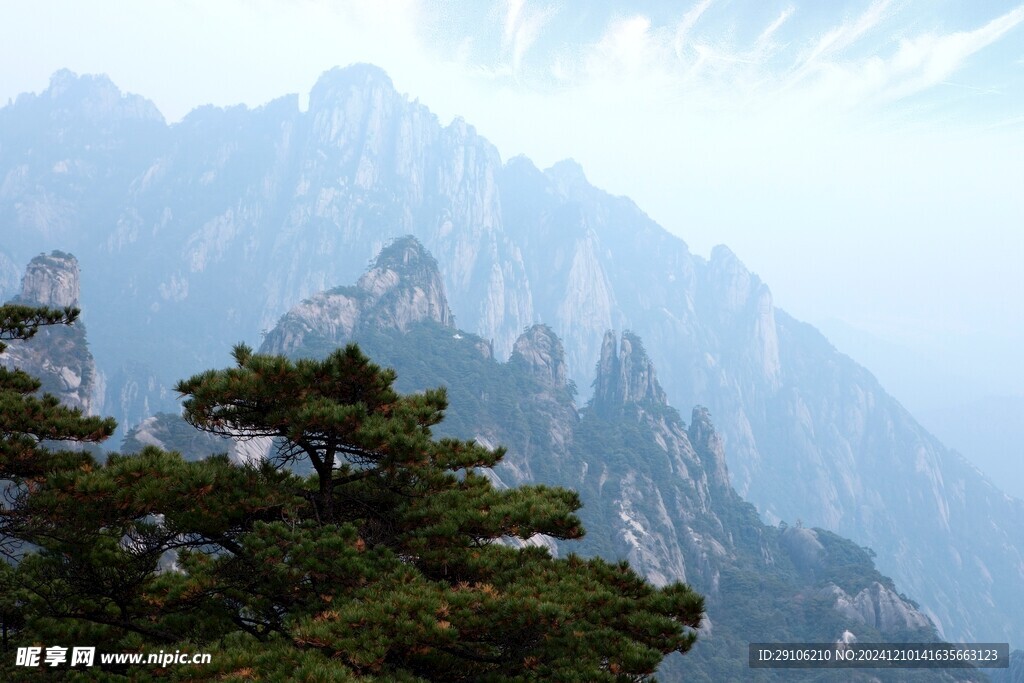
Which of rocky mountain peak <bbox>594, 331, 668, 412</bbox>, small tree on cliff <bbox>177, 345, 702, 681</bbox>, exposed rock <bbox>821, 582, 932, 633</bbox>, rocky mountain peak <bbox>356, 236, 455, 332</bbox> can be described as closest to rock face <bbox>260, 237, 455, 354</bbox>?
rocky mountain peak <bbox>356, 236, 455, 332</bbox>

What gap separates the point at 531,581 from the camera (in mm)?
9141

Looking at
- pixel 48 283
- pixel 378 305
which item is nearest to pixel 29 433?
pixel 48 283

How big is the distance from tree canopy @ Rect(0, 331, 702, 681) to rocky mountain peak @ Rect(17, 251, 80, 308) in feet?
275

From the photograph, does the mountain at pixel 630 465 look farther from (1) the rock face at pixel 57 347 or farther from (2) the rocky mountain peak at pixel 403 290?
(1) the rock face at pixel 57 347

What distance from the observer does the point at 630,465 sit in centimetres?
10688

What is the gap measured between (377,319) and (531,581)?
103126mm

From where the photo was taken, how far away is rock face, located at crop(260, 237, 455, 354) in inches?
3887

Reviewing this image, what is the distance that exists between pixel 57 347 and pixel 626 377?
89440 millimetres

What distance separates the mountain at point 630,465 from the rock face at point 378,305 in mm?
259

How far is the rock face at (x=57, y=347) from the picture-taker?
68688mm

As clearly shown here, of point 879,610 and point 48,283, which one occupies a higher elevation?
point 48,283

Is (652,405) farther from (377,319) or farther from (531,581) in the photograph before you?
(531,581)

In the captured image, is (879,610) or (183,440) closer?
(183,440)

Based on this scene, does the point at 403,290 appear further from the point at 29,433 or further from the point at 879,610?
the point at 29,433
